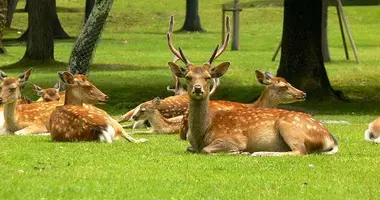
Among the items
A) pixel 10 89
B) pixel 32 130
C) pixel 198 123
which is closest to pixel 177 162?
pixel 198 123

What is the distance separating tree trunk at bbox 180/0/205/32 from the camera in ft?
146

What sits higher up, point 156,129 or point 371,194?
point 371,194

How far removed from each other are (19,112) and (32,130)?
1.18ft

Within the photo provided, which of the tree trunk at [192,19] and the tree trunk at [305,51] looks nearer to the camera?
the tree trunk at [305,51]

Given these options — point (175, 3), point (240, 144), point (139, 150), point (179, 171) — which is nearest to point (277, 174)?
point (179, 171)

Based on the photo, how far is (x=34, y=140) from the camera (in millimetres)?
12375

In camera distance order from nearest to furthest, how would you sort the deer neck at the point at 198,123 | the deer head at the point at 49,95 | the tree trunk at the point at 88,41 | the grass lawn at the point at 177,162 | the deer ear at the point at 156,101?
1. the grass lawn at the point at 177,162
2. the deer neck at the point at 198,123
3. the deer ear at the point at 156,101
4. the deer head at the point at 49,95
5. the tree trunk at the point at 88,41

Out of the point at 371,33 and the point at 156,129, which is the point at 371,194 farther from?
the point at 371,33

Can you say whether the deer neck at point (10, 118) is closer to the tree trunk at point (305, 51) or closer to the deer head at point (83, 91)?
the deer head at point (83, 91)

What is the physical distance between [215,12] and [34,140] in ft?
134

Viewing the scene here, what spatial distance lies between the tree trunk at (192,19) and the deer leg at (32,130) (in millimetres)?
30758

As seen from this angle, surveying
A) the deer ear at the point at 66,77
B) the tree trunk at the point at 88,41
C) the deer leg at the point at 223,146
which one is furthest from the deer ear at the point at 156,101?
the deer leg at the point at 223,146

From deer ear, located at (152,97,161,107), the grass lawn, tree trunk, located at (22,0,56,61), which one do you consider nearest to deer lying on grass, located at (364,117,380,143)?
the grass lawn

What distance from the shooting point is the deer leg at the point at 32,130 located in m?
13.6
